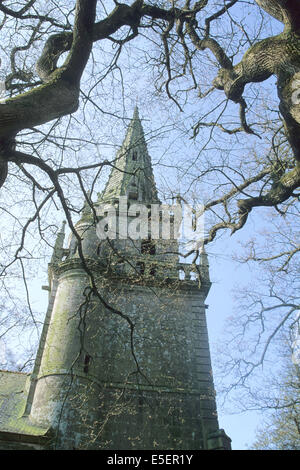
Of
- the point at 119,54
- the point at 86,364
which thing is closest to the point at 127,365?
the point at 86,364

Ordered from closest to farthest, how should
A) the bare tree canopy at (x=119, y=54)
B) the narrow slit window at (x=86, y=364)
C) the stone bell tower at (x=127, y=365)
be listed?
the bare tree canopy at (x=119, y=54) → the stone bell tower at (x=127, y=365) → the narrow slit window at (x=86, y=364)

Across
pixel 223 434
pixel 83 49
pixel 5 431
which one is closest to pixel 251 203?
pixel 83 49

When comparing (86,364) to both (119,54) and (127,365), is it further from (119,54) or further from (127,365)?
(119,54)

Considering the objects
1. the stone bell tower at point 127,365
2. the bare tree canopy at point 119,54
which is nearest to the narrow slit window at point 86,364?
the stone bell tower at point 127,365

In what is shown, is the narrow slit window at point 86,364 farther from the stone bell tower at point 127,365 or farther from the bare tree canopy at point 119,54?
the bare tree canopy at point 119,54

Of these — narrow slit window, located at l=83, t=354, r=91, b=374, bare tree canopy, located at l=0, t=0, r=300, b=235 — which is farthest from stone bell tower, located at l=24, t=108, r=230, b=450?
bare tree canopy, located at l=0, t=0, r=300, b=235

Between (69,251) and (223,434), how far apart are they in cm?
1042

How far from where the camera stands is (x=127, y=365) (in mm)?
14633

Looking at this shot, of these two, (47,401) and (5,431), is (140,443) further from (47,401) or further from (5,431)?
(5,431)

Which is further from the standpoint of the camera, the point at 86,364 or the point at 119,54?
the point at 86,364

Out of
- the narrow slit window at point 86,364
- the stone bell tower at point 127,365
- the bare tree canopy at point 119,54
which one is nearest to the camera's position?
the bare tree canopy at point 119,54

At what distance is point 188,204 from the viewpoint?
28.0 feet

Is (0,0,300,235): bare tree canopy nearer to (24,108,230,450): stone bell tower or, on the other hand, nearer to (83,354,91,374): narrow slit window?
(24,108,230,450): stone bell tower

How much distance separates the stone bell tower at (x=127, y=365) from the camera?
12.4m
